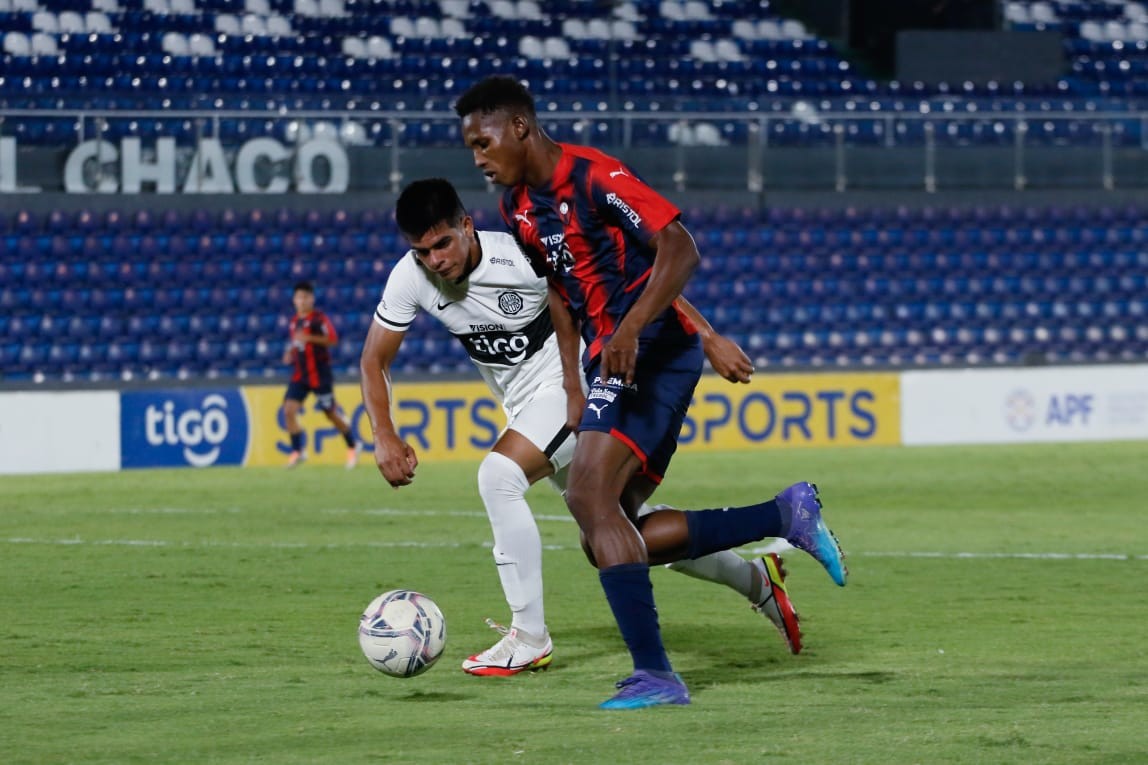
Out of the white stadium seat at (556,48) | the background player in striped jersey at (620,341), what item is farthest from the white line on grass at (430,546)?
the white stadium seat at (556,48)

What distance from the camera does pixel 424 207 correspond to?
6.07 m

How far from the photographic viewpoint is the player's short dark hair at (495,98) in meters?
5.72

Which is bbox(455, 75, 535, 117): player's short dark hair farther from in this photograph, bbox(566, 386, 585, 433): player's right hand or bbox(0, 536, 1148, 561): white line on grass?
bbox(0, 536, 1148, 561): white line on grass

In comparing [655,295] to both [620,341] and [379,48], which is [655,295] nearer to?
[620,341]

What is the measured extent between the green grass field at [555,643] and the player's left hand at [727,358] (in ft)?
3.54

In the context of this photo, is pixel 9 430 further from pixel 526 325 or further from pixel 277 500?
pixel 526 325

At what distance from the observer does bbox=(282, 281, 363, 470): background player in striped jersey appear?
58.7ft

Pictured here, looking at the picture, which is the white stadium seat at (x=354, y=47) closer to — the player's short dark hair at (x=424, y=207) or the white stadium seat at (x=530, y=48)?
the white stadium seat at (x=530, y=48)

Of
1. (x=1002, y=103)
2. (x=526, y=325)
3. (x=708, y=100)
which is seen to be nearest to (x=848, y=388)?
(x=708, y=100)

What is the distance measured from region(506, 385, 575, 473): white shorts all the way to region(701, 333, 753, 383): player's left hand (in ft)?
2.70

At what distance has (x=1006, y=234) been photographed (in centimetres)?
2462

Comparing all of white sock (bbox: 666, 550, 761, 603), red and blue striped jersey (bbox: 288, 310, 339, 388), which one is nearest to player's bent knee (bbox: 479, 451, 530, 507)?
white sock (bbox: 666, 550, 761, 603)

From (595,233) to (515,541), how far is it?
126 cm

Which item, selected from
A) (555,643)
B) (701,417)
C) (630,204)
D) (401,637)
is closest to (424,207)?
(630,204)
